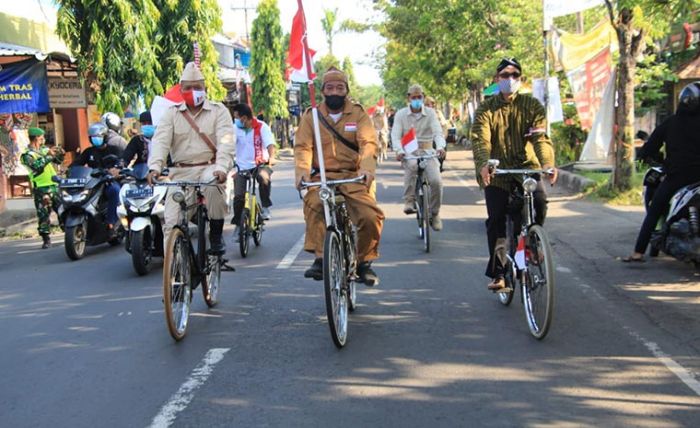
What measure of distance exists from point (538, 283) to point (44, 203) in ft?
28.5

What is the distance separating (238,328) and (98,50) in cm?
1090

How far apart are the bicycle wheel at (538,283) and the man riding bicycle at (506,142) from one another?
0.57 m

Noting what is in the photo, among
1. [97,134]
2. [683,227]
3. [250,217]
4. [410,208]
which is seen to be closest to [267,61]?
[97,134]

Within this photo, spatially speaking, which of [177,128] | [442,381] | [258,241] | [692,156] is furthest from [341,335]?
[258,241]

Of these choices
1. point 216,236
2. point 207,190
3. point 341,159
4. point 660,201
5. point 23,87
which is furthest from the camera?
point 23,87

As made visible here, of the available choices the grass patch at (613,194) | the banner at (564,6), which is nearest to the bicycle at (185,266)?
the grass patch at (613,194)

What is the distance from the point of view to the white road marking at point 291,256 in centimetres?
884

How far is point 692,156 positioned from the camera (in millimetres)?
7547

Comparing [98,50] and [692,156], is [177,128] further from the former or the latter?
[98,50]

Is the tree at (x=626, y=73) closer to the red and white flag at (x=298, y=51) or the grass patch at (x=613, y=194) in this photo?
the grass patch at (x=613, y=194)

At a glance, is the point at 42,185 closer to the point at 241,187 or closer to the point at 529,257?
the point at 241,187

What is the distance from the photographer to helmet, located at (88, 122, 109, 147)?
10.6m

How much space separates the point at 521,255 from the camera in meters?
5.85

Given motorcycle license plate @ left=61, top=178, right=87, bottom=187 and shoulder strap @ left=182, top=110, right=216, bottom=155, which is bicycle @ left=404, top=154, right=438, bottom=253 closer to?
shoulder strap @ left=182, top=110, right=216, bottom=155
